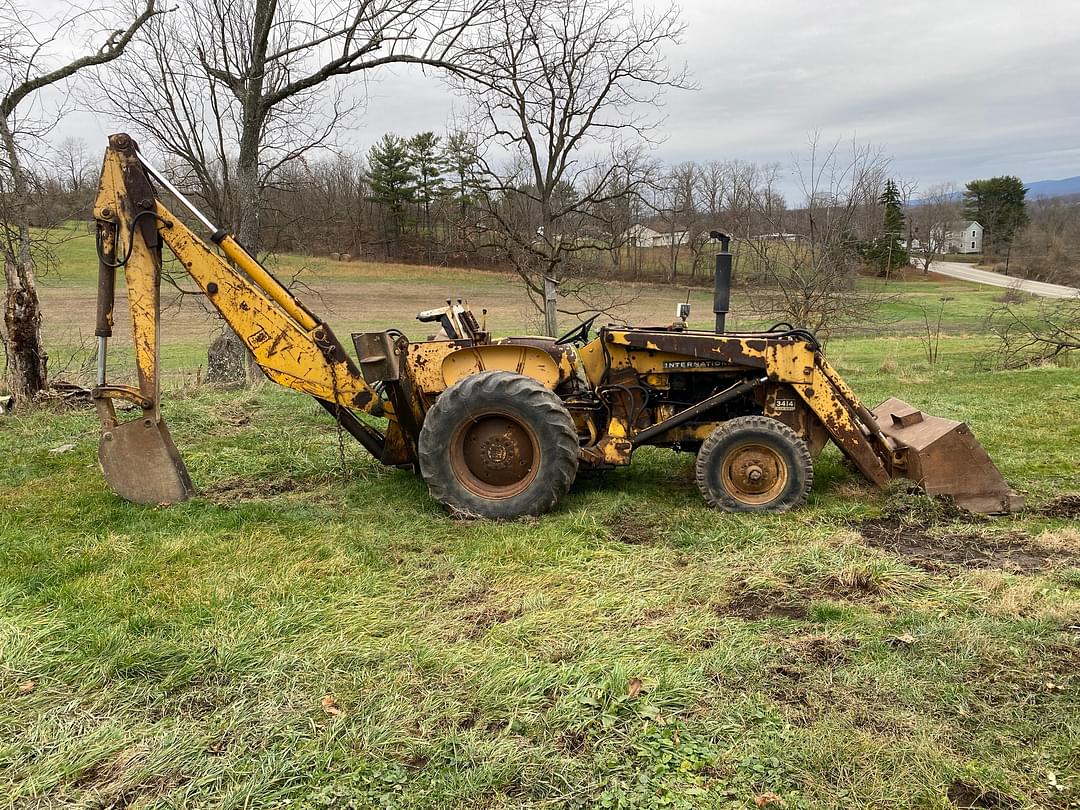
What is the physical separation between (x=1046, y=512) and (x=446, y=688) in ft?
15.9

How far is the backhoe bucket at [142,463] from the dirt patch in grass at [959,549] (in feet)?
17.3

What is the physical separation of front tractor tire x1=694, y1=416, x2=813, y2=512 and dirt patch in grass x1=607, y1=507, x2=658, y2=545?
0.55 metres

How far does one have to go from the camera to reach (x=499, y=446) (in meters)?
5.80

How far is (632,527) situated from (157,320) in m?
3.94

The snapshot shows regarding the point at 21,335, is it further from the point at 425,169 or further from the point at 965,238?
the point at 965,238

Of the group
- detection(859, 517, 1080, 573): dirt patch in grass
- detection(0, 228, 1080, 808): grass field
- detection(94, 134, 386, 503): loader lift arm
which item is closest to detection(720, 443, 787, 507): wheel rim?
detection(0, 228, 1080, 808): grass field

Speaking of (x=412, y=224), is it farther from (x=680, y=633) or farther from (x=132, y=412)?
(x=680, y=633)

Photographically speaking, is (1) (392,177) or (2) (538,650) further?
→ (1) (392,177)

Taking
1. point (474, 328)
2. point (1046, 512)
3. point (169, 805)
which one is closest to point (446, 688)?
point (169, 805)

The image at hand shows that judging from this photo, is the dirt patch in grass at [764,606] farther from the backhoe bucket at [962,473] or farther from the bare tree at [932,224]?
the bare tree at [932,224]

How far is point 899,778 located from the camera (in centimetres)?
273

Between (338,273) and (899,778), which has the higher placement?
(338,273)

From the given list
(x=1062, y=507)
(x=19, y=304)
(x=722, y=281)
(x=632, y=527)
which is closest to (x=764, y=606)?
(x=632, y=527)

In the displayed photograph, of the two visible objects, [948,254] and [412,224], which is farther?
[948,254]
